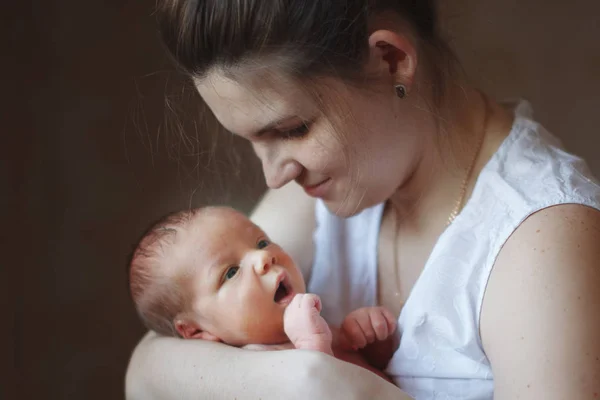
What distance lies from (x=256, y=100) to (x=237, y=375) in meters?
0.38

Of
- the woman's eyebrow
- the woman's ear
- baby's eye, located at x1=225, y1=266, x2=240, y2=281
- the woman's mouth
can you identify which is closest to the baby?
baby's eye, located at x1=225, y1=266, x2=240, y2=281

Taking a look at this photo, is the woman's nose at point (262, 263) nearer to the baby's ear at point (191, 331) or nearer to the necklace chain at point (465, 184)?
the baby's ear at point (191, 331)

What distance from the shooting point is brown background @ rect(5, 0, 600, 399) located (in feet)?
4.75

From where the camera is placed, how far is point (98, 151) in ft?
5.29

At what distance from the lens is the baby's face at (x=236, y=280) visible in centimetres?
108

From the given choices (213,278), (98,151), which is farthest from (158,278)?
(98,151)

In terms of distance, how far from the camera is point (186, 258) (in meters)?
1.12

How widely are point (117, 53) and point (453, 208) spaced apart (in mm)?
896

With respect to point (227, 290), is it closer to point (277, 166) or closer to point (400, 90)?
point (277, 166)

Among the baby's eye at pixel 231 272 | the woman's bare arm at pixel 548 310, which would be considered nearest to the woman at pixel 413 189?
the woman's bare arm at pixel 548 310

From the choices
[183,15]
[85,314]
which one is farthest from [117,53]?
[183,15]

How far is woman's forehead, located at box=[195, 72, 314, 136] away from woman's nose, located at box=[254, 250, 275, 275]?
224mm

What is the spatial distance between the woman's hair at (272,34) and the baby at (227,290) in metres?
0.29

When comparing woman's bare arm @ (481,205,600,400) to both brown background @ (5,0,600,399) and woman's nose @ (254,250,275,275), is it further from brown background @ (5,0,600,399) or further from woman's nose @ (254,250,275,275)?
brown background @ (5,0,600,399)
